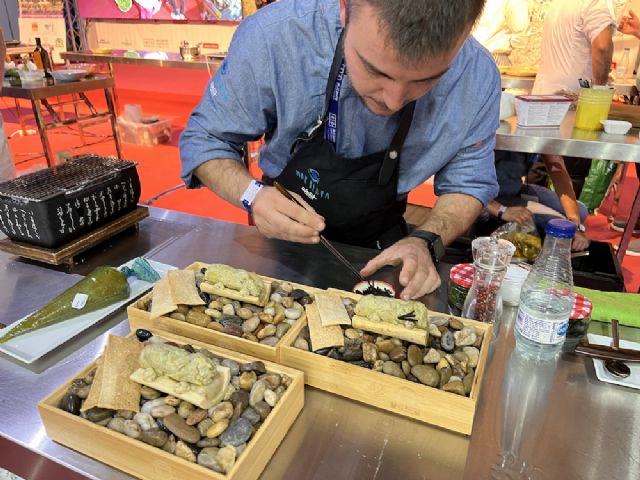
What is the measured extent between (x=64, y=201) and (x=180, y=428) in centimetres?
89

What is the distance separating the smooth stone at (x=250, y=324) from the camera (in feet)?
3.38

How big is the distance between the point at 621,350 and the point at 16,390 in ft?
4.20

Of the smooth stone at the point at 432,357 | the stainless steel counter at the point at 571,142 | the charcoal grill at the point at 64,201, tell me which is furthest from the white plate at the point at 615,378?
the stainless steel counter at the point at 571,142

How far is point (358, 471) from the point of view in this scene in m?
0.83

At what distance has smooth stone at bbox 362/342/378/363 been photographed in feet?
3.15

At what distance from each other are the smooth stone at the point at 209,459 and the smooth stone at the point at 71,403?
251 mm

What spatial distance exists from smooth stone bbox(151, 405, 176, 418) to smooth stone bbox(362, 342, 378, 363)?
362 millimetres

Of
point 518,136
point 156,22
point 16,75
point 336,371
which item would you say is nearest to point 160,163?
point 16,75

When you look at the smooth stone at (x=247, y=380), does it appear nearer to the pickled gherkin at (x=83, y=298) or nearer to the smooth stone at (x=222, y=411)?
the smooth stone at (x=222, y=411)

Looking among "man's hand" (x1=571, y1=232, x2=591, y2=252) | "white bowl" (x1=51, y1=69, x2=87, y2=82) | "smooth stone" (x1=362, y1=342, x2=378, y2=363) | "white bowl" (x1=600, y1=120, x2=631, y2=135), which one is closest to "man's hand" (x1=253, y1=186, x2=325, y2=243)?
"smooth stone" (x1=362, y1=342, x2=378, y2=363)

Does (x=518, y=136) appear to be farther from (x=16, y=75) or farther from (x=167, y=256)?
(x=16, y=75)

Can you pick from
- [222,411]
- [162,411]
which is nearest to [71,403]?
[162,411]

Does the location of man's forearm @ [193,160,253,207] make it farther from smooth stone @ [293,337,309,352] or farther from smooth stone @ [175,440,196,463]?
smooth stone @ [175,440,196,463]

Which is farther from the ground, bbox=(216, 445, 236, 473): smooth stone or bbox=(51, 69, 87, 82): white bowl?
bbox=(216, 445, 236, 473): smooth stone
